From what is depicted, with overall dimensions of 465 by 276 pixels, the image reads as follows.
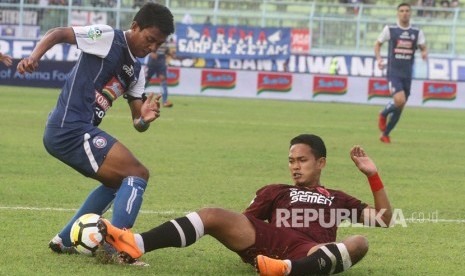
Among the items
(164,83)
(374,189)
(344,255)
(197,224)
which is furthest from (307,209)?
(164,83)

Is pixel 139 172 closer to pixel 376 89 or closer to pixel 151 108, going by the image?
pixel 151 108

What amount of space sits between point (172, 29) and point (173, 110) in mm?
18292

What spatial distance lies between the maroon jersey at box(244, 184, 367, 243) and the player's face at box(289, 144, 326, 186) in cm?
6

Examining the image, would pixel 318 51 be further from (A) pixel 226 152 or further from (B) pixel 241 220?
(B) pixel 241 220

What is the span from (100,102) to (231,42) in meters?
31.6

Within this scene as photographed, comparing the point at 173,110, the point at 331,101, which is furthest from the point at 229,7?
the point at 173,110

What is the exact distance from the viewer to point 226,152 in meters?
17.0

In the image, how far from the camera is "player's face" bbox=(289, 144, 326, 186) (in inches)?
307

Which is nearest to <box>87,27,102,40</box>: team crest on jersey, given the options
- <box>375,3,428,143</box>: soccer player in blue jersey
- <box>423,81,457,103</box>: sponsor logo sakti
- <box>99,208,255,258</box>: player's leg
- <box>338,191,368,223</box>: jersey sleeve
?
<box>99,208,255,258</box>: player's leg

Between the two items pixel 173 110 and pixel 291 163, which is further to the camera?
pixel 173 110

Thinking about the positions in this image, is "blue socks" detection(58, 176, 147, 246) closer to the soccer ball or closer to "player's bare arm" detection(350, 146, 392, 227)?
the soccer ball

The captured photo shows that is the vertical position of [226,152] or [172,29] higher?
[172,29]

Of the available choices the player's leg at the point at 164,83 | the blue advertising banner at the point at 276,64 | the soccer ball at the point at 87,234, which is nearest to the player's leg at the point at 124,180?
the soccer ball at the point at 87,234

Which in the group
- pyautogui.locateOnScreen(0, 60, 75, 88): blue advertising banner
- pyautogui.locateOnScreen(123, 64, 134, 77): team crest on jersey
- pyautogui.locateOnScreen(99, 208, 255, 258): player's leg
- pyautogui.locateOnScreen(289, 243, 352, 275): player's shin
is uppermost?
pyautogui.locateOnScreen(123, 64, 134, 77): team crest on jersey
